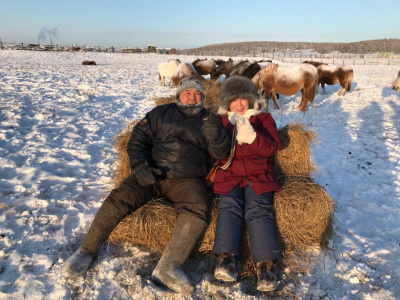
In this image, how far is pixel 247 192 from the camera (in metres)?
2.54

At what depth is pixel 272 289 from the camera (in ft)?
6.55

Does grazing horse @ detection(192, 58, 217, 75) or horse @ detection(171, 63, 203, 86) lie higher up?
grazing horse @ detection(192, 58, 217, 75)

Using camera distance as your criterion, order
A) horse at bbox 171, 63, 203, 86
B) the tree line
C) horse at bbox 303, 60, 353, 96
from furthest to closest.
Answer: the tree line < horse at bbox 171, 63, 203, 86 < horse at bbox 303, 60, 353, 96

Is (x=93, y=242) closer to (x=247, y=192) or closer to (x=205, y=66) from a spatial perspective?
(x=247, y=192)

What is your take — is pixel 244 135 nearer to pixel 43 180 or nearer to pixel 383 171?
pixel 43 180

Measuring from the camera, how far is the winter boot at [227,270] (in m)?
Result: 2.03

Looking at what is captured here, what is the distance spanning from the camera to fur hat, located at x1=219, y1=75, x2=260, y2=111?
306 cm

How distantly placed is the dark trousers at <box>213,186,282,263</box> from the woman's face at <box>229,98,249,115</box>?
889mm

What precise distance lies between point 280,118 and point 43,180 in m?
6.28

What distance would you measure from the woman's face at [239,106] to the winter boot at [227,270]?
1.55 meters

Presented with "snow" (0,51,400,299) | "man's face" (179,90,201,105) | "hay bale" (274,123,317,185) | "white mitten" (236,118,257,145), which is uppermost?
"man's face" (179,90,201,105)

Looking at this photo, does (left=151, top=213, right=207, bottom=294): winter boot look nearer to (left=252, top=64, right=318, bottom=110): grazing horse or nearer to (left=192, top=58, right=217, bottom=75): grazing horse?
(left=252, top=64, right=318, bottom=110): grazing horse

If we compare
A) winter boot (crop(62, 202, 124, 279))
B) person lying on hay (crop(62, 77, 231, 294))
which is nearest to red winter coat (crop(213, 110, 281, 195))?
person lying on hay (crop(62, 77, 231, 294))

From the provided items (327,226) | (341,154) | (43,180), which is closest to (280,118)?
(341,154)
